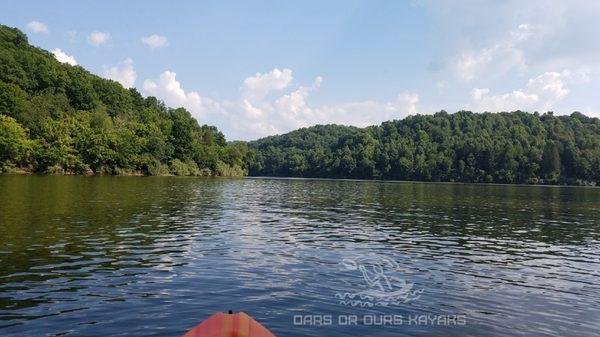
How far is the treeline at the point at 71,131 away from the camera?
127750mm

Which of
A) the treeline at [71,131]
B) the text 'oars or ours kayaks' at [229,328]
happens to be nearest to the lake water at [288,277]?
the text 'oars or ours kayaks' at [229,328]

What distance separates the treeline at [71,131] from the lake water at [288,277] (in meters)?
99.1

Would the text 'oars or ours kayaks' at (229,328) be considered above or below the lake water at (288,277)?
above

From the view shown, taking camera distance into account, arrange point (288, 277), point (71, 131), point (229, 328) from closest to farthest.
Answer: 1. point (229, 328)
2. point (288, 277)
3. point (71, 131)

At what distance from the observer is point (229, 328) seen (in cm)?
902

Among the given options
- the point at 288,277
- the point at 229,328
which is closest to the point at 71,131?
the point at 288,277

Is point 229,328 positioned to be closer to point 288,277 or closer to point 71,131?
point 288,277

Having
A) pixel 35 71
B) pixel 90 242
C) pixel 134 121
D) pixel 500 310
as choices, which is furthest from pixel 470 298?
pixel 35 71

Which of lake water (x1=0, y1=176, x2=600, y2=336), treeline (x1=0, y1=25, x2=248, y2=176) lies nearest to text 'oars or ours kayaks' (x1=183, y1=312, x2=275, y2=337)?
lake water (x1=0, y1=176, x2=600, y2=336)

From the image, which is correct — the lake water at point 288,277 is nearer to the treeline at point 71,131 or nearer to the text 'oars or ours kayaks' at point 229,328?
the text 'oars or ours kayaks' at point 229,328

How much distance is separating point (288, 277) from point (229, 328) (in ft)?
38.5

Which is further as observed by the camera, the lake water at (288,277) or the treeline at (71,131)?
the treeline at (71,131)

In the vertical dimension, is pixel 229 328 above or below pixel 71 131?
below

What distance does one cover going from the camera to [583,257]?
29266 mm
